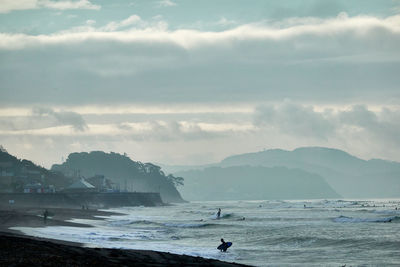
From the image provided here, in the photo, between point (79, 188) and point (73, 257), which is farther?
point (79, 188)

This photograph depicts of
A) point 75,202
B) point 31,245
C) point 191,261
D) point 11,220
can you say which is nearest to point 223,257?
point 191,261

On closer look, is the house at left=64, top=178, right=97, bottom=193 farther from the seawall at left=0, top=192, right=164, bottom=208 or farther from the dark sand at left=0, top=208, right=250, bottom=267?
the dark sand at left=0, top=208, right=250, bottom=267

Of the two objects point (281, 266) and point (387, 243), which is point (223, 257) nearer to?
point (281, 266)

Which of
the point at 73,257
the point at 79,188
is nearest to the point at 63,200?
the point at 79,188

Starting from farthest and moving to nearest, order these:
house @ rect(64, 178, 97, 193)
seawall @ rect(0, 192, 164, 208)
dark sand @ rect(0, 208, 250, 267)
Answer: house @ rect(64, 178, 97, 193) → seawall @ rect(0, 192, 164, 208) → dark sand @ rect(0, 208, 250, 267)

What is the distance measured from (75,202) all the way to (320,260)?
135738mm

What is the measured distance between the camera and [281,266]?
3547 cm

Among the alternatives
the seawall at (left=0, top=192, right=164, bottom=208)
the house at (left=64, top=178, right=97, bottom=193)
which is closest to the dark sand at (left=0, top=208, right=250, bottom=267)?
the seawall at (left=0, top=192, right=164, bottom=208)

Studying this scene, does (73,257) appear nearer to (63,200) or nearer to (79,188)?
(63,200)

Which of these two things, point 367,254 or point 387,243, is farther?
point 387,243

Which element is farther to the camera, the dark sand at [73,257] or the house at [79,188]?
the house at [79,188]

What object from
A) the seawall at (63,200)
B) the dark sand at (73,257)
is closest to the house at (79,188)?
the seawall at (63,200)

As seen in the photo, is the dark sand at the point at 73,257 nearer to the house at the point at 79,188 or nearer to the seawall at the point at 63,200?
the seawall at the point at 63,200

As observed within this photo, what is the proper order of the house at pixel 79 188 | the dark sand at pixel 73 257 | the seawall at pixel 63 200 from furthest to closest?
the house at pixel 79 188
the seawall at pixel 63 200
the dark sand at pixel 73 257
